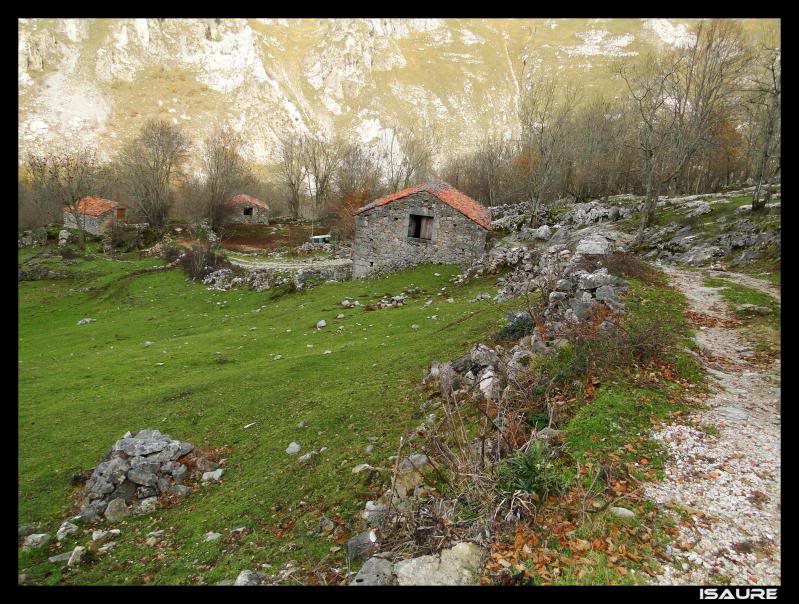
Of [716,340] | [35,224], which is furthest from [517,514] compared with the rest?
[35,224]

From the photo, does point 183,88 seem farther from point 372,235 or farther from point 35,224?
point 372,235

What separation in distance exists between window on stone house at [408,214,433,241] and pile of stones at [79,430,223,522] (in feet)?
79.9

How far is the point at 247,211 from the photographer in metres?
72.9

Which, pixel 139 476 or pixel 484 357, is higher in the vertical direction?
pixel 484 357

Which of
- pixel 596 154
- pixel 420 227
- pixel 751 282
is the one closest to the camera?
pixel 751 282

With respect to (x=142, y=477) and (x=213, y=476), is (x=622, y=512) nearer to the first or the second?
(x=213, y=476)

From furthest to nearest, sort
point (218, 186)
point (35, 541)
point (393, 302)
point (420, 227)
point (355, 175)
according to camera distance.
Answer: point (355, 175)
point (218, 186)
point (420, 227)
point (393, 302)
point (35, 541)

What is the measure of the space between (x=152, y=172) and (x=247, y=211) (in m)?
15.6

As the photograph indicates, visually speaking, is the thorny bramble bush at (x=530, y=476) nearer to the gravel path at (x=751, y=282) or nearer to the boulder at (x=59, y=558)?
the boulder at (x=59, y=558)

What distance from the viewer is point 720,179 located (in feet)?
188

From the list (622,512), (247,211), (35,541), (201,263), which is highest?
(247,211)

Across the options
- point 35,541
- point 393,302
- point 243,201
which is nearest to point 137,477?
point 35,541

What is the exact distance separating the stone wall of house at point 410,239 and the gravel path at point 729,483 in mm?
22931

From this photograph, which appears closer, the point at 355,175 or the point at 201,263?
the point at 201,263
